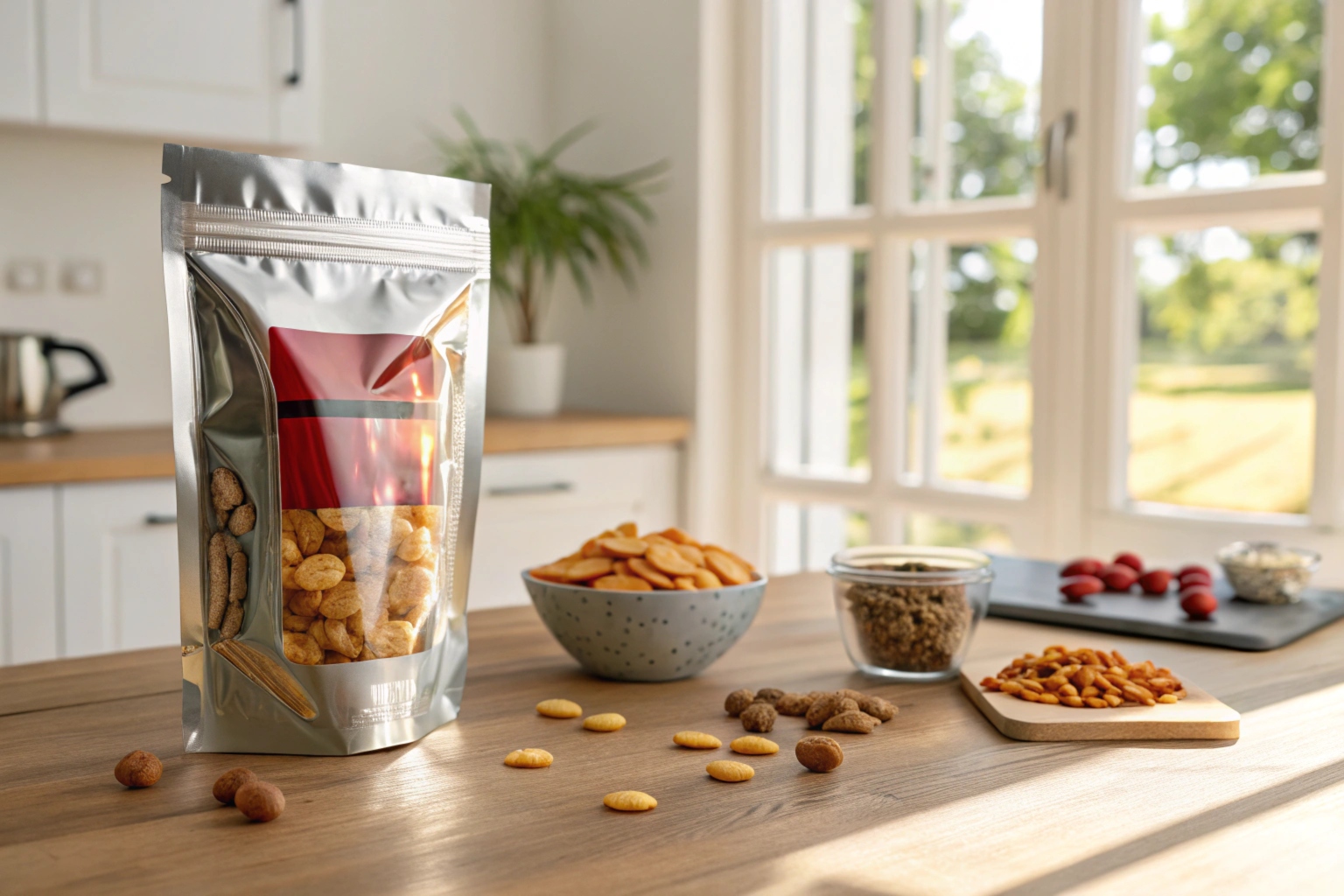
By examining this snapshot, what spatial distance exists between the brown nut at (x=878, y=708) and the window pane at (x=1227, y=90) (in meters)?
1.61

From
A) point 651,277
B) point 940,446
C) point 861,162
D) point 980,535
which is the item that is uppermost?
point 861,162

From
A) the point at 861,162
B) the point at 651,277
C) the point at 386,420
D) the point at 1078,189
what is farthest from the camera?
the point at 651,277

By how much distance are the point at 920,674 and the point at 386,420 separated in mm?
488

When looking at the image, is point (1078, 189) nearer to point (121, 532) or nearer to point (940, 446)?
point (940, 446)

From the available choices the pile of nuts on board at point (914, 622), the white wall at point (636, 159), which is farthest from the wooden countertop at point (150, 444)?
the pile of nuts on board at point (914, 622)

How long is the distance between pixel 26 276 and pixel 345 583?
2.19 meters

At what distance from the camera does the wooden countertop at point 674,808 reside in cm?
61

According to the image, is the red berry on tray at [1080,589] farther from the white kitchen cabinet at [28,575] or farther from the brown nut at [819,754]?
the white kitchen cabinet at [28,575]

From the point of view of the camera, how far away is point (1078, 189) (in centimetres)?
232

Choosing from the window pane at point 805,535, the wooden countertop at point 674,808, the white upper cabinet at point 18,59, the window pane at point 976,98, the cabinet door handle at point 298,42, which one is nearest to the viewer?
the wooden countertop at point 674,808

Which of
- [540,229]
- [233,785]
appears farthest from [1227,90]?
[233,785]

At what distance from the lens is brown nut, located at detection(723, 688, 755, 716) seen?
0.90 m

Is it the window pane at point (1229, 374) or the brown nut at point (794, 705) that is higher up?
the window pane at point (1229, 374)

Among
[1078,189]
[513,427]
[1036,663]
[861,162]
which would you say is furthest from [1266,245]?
[1036,663]
